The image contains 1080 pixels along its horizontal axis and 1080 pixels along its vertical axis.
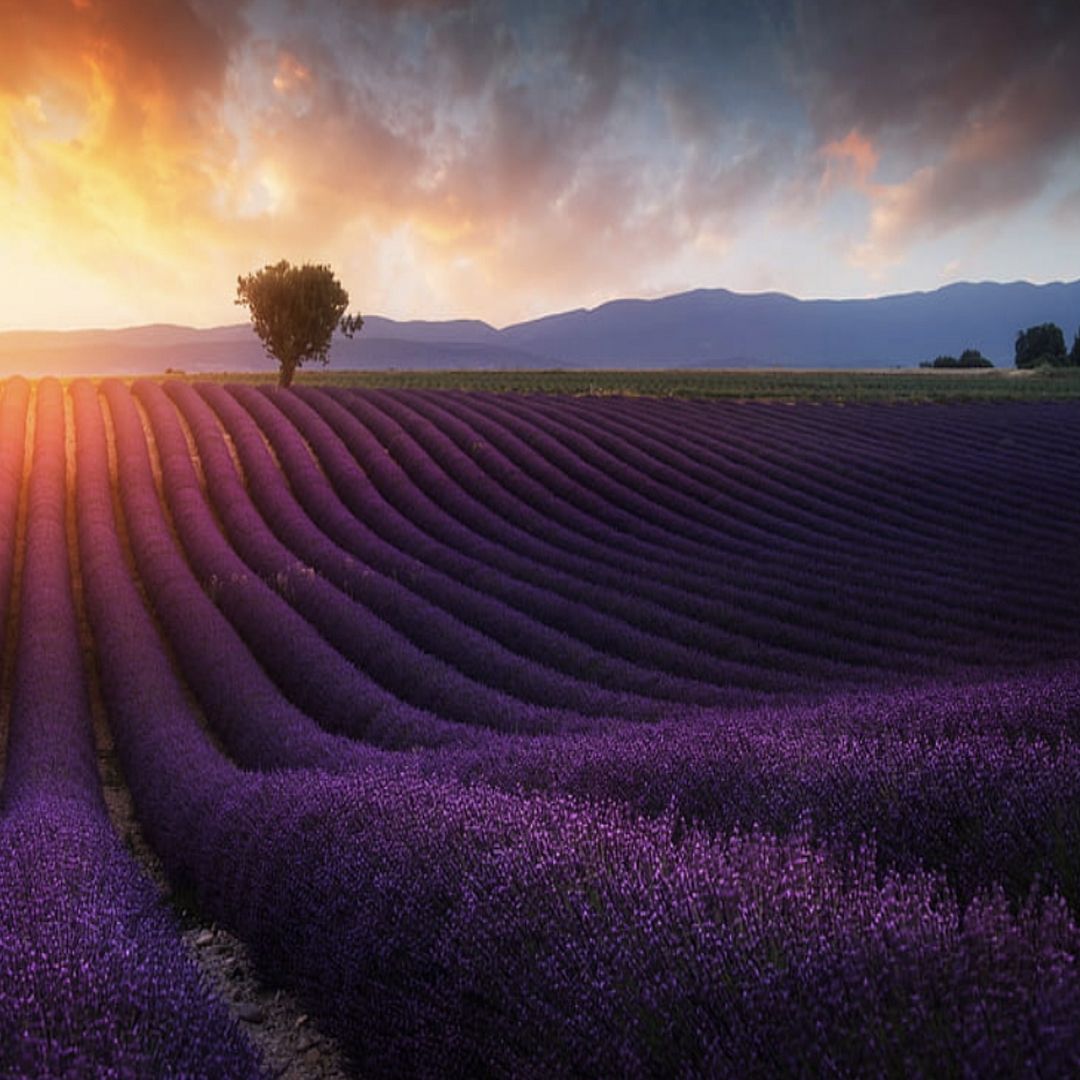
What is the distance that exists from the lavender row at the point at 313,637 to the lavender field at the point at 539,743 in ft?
0.20

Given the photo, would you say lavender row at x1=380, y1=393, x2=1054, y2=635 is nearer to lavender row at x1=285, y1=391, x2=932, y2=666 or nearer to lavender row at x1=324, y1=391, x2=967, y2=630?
lavender row at x1=324, y1=391, x2=967, y2=630

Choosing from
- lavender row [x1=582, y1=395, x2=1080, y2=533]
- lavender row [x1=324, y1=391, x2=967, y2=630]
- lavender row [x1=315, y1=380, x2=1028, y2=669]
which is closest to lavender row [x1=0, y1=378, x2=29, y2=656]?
lavender row [x1=315, y1=380, x2=1028, y2=669]

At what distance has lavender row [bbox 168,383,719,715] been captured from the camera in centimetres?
853

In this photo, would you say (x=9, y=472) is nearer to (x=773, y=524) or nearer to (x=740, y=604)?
(x=740, y=604)

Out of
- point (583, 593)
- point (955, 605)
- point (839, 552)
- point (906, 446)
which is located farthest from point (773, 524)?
point (906, 446)

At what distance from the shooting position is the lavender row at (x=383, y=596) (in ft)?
28.0

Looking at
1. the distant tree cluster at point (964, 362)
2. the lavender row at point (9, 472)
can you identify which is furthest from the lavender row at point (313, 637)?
the distant tree cluster at point (964, 362)

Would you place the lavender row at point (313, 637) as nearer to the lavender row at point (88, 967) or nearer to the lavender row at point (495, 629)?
the lavender row at point (495, 629)

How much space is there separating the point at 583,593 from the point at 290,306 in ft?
82.5

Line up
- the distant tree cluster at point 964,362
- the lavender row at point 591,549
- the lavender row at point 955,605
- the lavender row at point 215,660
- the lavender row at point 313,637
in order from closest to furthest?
the lavender row at point 215,660, the lavender row at point 313,637, the lavender row at point 955,605, the lavender row at point 591,549, the distant tree cluster at point 964,362

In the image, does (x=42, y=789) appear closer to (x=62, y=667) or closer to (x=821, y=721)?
(x=62, y=667)

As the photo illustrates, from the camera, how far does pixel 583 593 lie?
11.7 metres

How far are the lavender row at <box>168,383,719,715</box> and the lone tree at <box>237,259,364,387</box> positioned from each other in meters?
14.4

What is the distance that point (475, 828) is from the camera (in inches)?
112
